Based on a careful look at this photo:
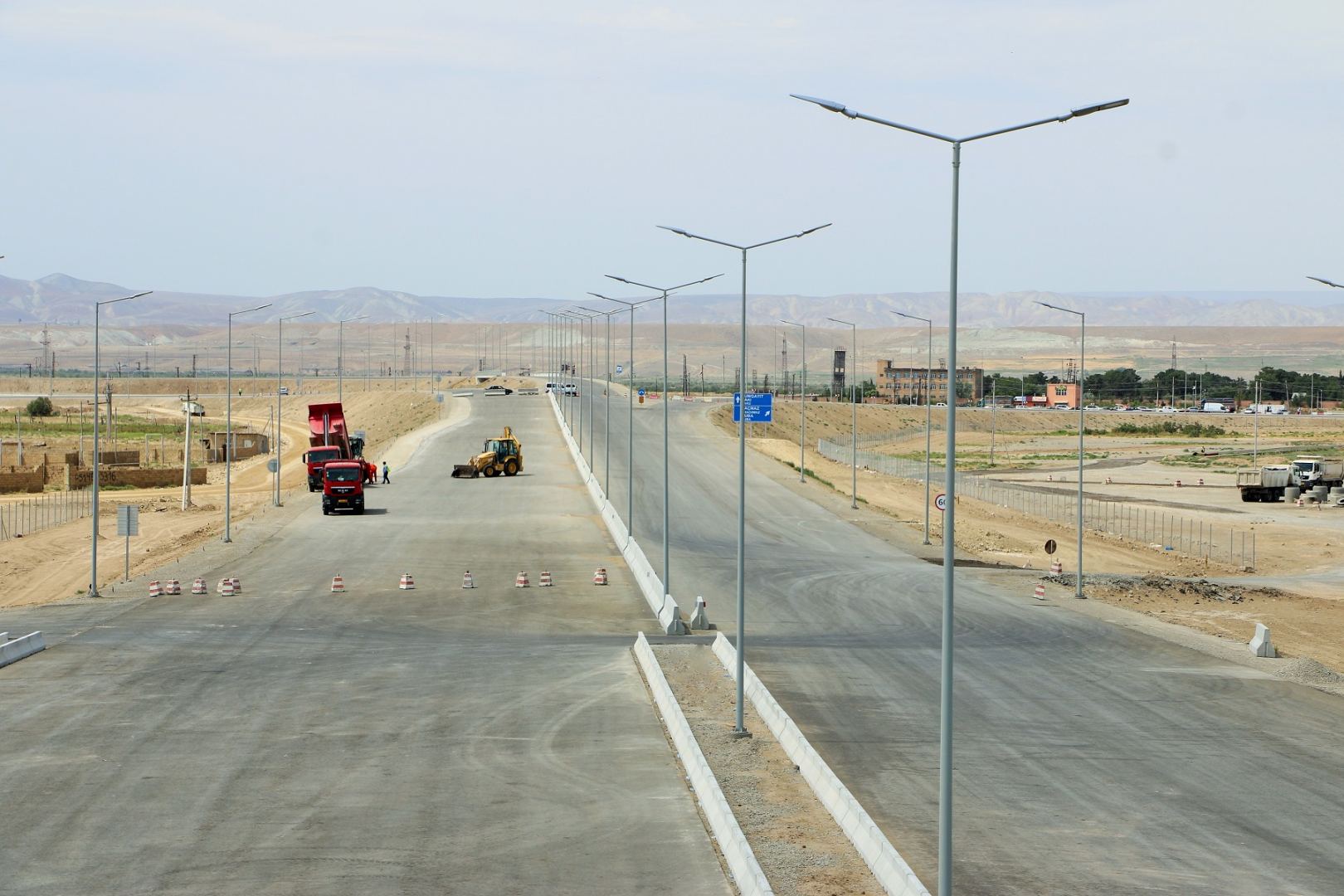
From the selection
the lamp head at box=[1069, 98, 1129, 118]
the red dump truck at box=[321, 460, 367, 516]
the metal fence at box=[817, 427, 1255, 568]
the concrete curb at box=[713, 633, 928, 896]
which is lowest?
the metal fence at box=[817, 427, 1255, 568]

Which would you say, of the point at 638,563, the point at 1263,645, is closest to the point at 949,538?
the point at 1263,645

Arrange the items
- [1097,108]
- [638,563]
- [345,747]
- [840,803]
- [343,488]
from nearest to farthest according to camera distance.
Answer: [1097,108] < [840,803] < [345,747] < [638,563] < [343,488]

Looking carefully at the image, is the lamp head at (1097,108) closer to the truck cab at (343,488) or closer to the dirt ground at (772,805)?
the dirt ground at (772,805)

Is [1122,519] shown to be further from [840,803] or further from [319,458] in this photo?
[840,803]

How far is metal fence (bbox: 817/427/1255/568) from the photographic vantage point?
68625 millimetres

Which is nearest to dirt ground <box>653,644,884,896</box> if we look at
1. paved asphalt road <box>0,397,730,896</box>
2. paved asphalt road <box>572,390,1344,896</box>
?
paved asphalt road <box>0,397,730,896</box>

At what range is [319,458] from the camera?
74.4 meters

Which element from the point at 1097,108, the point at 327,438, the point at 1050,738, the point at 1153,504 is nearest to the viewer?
the point at 1097,108

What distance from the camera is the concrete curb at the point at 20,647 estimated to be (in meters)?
33.9

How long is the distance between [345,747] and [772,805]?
28.1 feet

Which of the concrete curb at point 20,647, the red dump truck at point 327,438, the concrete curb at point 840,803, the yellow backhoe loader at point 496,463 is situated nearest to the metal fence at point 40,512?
the red dump truck at point 327,438

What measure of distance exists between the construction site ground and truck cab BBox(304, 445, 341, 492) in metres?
28.5

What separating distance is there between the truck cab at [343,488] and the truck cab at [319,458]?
15.0ft

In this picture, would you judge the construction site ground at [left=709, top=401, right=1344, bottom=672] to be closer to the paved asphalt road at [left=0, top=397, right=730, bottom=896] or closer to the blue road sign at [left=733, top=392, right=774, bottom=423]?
the blue road sign at [left=733, top=392, right=774, bottom=423]
